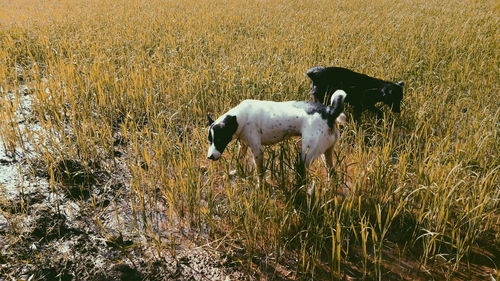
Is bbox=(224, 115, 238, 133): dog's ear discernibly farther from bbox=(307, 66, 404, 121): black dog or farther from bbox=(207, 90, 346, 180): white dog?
bbox=(307, 66, 404, 121): black dog

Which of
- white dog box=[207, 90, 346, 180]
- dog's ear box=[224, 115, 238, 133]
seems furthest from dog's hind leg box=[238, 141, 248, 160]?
dog's ear box=[224, 115, 238, 133]

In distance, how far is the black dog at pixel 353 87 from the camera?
4.23 m

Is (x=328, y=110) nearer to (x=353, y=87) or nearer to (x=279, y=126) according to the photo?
(x=279, y=126)

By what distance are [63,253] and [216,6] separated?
12609mm

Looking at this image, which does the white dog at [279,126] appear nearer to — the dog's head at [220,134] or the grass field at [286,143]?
the dog's head at [220,134]

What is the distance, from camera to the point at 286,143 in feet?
10.5

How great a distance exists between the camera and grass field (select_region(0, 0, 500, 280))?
243 centimetres

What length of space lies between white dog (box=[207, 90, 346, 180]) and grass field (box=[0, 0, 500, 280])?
17 cm

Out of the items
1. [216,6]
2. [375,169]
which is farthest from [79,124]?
[216,6]

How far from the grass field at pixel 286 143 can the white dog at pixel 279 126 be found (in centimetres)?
17

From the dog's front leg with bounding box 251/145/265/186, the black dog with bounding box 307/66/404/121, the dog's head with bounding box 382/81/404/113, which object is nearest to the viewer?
the dog's front leg with bounding box 251/145/265/186

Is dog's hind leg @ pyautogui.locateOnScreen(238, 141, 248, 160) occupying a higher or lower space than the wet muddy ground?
higher

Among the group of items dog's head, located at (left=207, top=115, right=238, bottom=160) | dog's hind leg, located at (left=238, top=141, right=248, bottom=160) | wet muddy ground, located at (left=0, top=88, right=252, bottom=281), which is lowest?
wet muddy ground, located at (left=0, top=88, right=252, bottom=281)

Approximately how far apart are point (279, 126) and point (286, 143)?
10.9 inches
